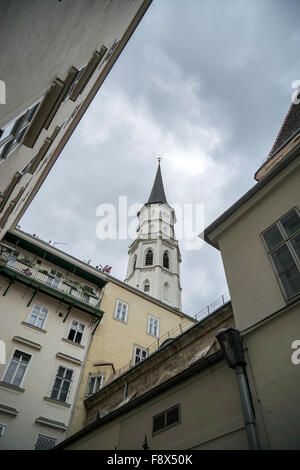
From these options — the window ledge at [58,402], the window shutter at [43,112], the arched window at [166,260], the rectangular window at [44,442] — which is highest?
the arched window at [166,260]

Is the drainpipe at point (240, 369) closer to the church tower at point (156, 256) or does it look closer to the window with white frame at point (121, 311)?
the window with white frame at point (121, 311)

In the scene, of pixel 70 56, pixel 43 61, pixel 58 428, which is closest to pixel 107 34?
pixel 70 56

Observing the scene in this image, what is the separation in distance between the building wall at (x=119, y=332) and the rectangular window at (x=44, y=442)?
1162 mm

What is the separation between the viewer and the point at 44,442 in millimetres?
14922

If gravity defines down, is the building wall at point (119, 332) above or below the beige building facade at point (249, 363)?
above

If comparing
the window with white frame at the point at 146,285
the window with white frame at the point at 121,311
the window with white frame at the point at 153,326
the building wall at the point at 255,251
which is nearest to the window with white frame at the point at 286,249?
the building wall at the point at 255,251

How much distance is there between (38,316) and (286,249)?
52.9 feet

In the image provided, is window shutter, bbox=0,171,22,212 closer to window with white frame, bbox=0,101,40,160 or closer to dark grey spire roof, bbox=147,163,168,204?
window with white frame, bbox=0,101,40,160

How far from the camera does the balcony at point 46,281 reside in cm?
1897

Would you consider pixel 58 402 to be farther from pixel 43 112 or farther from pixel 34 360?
pixel 43 112

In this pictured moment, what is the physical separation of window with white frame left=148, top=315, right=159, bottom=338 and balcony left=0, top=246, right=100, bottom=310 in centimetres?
489

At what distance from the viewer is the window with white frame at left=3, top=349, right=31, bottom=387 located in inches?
611

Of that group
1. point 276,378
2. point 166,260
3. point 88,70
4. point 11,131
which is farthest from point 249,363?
point 166,260

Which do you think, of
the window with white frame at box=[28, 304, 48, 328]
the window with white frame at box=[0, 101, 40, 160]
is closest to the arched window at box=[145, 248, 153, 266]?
the window with white frame at box=[28, 304, 48, 328]
